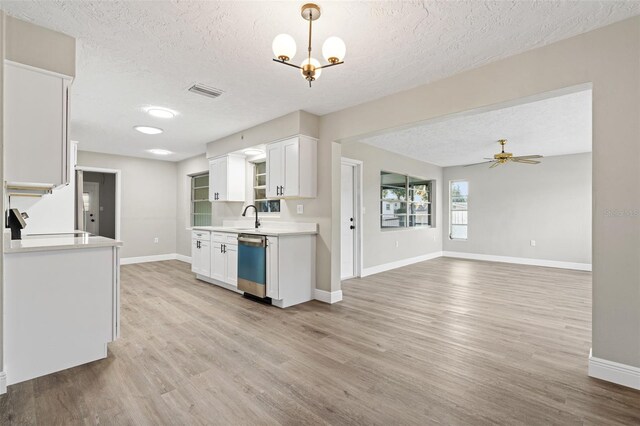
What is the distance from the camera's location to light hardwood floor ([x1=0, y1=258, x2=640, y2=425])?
1832mm

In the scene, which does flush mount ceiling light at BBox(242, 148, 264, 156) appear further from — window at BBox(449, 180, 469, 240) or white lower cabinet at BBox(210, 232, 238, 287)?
window at BBox(449, 180, 469, 240)

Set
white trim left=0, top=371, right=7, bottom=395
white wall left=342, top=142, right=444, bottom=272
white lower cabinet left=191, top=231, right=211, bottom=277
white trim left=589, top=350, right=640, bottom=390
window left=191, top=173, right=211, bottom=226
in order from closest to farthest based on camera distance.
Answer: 1. white trim left=0, top=371, right=7, bottom=395
2. white trim left=589, top=350, right=640, bottom=390
3. white lower cabinet left=191, top=231, right=211, bottom=277
4. white wall left=342, top=142, right=444, bottom=272
5. window left=191, top=173, right=211, bottom=226

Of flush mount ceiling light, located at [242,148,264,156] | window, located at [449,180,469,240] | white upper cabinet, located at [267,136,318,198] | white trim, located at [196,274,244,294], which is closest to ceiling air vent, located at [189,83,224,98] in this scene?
white upper cabinet, located at [267,136,318,198]

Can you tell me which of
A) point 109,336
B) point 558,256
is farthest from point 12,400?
point 558,256

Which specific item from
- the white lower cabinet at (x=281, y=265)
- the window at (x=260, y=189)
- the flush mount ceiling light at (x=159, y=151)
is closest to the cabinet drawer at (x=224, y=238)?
the white lower cabinet at (x=281, y=265)

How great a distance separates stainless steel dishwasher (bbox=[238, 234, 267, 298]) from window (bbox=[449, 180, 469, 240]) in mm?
6425

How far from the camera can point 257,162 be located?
5.76m

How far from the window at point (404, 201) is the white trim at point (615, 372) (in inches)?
171

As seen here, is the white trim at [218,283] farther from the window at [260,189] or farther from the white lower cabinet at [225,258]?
the window at [260,189]

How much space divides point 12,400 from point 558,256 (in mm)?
8778

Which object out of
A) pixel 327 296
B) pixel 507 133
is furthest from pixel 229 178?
pixel 507 133

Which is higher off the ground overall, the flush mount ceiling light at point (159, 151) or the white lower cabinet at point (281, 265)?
the flush mount ceiling light at point (159, 151)

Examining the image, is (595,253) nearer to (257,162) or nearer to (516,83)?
(516,83)

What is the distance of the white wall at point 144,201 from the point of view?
7.09 meters
